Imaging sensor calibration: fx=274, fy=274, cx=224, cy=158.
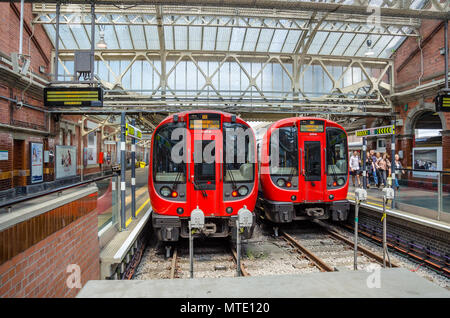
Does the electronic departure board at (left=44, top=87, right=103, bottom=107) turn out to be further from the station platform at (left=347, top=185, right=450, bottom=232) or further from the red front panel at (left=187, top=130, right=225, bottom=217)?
the station platform at (left=347, top=185, right=450, bottom=232)

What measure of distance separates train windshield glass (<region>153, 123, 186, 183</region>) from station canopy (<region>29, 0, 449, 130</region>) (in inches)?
236

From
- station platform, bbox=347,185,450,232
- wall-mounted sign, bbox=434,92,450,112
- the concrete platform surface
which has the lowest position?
station platform, bbox=347,185,450,232

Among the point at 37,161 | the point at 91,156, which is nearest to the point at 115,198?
the point at 37,161

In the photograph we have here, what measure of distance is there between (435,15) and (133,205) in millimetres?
10047

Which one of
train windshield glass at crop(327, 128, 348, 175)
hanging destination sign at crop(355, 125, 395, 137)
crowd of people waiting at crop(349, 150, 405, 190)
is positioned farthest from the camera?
crowd of people waiting at crop(349, 150, 405, 190)

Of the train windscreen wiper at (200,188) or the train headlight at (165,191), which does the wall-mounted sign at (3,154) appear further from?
the train windscreen wiper at (200,188)

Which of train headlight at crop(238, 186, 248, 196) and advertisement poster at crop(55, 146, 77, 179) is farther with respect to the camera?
advertisement poster at crop(55, 146, 77, 179)

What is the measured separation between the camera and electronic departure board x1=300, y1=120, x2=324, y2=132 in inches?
296

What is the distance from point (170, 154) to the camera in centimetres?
589

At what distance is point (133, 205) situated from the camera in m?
7.17

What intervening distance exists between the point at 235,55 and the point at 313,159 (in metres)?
9.25

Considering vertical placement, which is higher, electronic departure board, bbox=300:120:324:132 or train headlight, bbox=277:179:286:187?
electronic departure board, bbox=300:120:324:132

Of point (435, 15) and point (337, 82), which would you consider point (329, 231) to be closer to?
point (435, 15)

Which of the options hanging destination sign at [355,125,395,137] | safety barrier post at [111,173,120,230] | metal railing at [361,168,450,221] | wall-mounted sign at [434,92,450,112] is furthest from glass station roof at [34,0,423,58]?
safety barrier post at [111,173,120,230]
